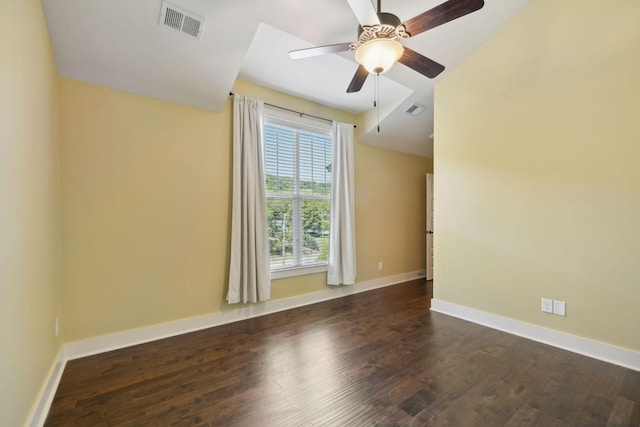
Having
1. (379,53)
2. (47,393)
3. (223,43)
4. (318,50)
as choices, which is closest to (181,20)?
(223,43)

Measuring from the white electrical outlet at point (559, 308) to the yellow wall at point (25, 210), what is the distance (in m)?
3.77

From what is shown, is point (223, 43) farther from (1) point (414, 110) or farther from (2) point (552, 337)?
(2) point (552, 337)

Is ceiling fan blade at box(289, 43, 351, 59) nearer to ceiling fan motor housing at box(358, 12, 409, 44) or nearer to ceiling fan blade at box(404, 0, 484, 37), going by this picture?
Result: ceiling fan motor housing at box(358, 12, 409, 44)

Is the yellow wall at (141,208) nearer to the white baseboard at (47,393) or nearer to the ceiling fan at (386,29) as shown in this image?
the white baseboard at (47,393)

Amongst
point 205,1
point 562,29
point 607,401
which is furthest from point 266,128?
point 607,401

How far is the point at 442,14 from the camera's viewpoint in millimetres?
1636

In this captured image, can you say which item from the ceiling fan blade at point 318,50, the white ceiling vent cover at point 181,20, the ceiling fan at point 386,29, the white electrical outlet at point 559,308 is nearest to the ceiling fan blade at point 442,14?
the ceiling fan at point 386,29

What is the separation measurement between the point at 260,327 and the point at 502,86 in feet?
11.9

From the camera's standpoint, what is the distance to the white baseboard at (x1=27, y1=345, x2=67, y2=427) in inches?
60.3

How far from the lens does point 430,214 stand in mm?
5211

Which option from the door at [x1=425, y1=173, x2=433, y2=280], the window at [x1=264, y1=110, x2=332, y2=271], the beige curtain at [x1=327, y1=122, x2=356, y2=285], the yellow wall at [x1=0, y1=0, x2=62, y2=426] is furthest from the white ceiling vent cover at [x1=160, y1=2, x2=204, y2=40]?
the door at [x1=425, y1=173, x2=433, y2=280]

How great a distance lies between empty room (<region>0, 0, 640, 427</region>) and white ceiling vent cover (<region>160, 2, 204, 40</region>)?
16mm

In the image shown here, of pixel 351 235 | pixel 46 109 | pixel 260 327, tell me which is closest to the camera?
pixel 46 109

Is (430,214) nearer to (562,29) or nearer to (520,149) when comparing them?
(520,149)
